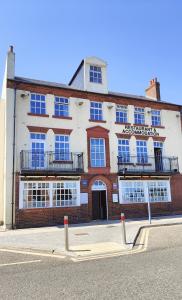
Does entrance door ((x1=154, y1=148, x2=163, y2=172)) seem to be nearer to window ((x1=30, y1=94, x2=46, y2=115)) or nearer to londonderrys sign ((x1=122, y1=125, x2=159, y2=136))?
londonderrys sign ((x1=122, y1=125, x2=159, y2=136))

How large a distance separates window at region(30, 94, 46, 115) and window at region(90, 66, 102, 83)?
4.88 metres

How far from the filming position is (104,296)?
16.9ft

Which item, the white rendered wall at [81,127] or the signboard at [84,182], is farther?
the signboard at [84,182]

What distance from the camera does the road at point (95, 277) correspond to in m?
5.32

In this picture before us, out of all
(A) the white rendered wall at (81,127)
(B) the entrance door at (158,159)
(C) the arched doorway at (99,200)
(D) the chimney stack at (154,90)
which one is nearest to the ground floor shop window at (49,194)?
(C) the arched doorway at (99,200)

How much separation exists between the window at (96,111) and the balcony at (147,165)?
3.63m

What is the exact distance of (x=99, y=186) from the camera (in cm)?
2111

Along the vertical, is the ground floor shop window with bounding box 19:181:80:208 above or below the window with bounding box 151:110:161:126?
below

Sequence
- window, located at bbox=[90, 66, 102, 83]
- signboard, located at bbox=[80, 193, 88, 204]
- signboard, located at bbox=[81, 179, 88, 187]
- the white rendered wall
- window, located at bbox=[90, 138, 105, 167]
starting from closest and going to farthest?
1. the white rendered wall
2. signboard, located at bbox=[80, 193, 88, 204]
3. signboard, located at bbox=[81, 179, 88, 187]
4. window, located at bbox=[90, 138, 105, 167]
5. window, located at bbox=[90, 66, 102, 83]

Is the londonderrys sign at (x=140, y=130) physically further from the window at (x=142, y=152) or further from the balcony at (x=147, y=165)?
the balcony at (x=147, y=165)

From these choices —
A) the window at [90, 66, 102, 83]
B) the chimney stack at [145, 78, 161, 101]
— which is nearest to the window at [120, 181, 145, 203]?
the window at [90, 66, 102, 83]

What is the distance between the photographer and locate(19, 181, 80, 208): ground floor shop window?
60.7 ft

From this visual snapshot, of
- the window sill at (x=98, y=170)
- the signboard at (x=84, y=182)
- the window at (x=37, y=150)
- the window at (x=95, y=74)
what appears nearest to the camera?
the window at (x=37, y=150)

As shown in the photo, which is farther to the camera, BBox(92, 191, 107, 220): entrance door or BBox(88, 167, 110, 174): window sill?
BBox(92, 191, 107, 220): entrance door
